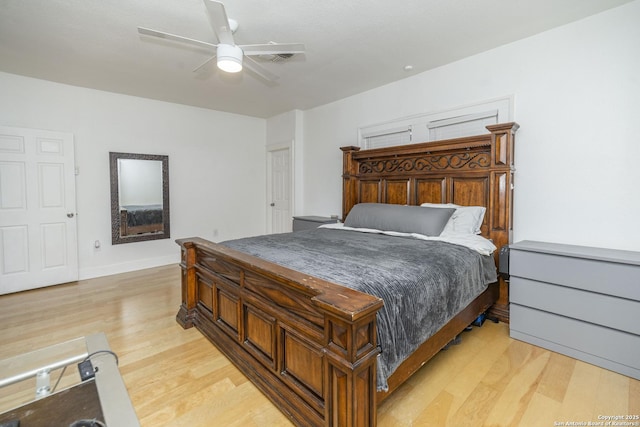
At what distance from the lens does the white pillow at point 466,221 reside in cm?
262

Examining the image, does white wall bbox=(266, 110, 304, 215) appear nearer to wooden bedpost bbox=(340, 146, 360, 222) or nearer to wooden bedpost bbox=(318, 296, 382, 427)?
wooden bedpost bbox=(340, 146, 360, 222)

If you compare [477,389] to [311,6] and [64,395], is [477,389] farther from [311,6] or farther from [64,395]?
[311,6]

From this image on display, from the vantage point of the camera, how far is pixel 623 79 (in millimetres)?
2230

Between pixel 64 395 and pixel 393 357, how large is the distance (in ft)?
4.42

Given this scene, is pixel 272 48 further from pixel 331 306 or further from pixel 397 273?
pixel 331 306

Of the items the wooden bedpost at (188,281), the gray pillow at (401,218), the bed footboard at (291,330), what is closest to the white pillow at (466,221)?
the gray pillow at (401,218)

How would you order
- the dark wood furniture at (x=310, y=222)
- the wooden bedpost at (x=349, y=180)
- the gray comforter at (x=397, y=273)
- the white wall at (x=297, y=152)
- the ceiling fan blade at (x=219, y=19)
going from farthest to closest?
the white wall at (x=297, y=152), the dark wood furniture at (x=310, y=222), the wooden bedpost at (x=349, y=180), the ceiling fan blade at (x=219, y=19), the gray comforter at (x=397, y=273)

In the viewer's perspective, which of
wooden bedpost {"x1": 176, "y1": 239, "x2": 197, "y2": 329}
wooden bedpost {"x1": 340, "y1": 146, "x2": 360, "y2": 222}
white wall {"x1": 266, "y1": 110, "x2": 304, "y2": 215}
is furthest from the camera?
white wall {"x1": 266, "y1": 110, "x2": 304, "y2": 215}

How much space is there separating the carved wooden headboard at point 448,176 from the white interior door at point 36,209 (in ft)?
11.8

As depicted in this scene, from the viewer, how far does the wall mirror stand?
4.20m

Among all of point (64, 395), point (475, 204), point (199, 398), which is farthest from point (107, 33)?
point (475, 204)

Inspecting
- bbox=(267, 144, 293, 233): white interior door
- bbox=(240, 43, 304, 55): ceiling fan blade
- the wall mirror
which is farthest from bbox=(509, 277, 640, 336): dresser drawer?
the wall mirror

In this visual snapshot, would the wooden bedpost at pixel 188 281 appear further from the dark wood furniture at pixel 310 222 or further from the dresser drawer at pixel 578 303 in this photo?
the dresser drawer at pixel 578 303

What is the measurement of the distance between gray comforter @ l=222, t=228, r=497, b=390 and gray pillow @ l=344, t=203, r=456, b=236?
0.71 feet
